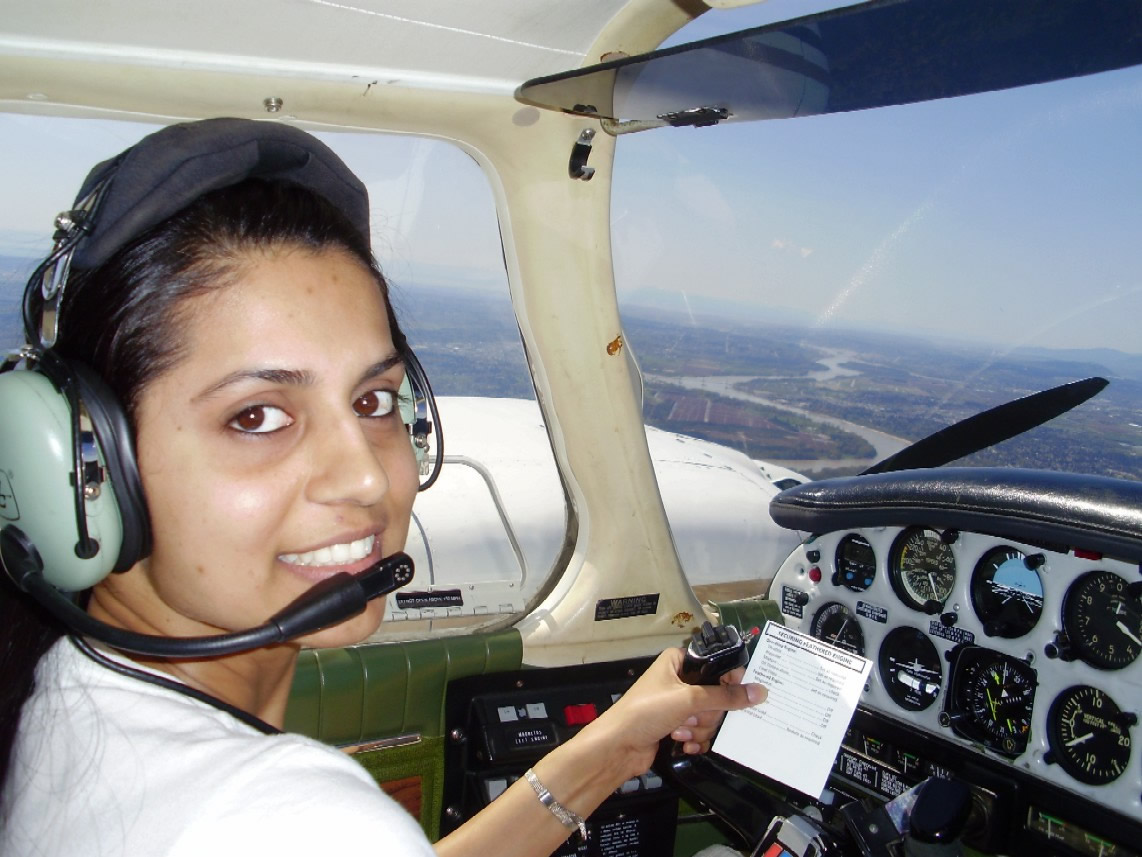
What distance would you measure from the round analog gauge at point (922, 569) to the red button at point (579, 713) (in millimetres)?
821

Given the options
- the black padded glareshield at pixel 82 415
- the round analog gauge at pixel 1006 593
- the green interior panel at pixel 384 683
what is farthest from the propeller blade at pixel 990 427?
the black padded glareshield at pixel 82 415

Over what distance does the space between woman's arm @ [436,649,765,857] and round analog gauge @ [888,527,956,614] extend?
26.9 inches

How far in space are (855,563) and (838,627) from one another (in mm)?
184

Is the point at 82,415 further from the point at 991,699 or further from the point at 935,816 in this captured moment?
the point at 991,699

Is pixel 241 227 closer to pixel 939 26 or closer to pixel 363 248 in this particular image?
pixel 363 248

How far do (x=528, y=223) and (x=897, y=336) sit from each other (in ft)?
2.96

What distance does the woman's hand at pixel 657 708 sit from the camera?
5.72 feet

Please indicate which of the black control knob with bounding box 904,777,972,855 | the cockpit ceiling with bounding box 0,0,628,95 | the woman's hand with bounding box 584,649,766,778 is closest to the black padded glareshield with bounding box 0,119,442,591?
the cockpit ceiling with bounding box 0,0,628,95

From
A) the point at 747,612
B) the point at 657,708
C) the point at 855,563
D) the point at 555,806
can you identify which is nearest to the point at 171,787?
the point at 555,806

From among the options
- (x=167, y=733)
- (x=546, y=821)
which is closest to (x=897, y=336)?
(x=546, y=821)

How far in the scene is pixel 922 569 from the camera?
233cm

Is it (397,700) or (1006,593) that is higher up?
(1006,593)

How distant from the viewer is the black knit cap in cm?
98

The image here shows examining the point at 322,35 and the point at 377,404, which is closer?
the point at 377,404
